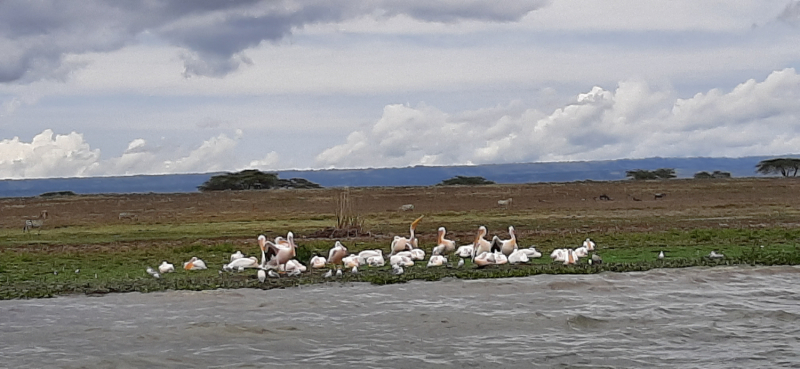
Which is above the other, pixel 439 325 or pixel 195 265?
pixel 195 265

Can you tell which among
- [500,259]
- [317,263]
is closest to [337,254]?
[317,263]

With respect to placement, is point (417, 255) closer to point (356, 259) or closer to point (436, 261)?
point (436, 261)

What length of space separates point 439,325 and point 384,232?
15.2 meters

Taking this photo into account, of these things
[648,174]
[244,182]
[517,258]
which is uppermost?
[648,174]

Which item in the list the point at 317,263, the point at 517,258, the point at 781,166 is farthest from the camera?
the point at 781,166

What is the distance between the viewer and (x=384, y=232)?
2750 centimetres

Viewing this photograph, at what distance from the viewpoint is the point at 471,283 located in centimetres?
1556

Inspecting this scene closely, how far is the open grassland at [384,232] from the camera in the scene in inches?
657

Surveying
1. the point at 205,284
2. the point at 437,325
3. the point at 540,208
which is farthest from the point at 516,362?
the point at 540,208

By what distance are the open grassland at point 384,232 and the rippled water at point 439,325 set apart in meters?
1.02

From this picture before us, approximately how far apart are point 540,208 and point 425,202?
9735 mm

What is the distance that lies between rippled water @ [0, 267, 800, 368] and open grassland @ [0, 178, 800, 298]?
102 cm

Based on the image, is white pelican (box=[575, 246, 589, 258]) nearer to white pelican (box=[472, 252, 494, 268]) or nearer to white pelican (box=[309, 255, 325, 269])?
white pelican (box=[472, 252, 494, 268])

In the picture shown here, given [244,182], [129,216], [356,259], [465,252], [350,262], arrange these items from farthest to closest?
[244,182] < [129,216] < [465,252] < [356,259] < [350,262]
